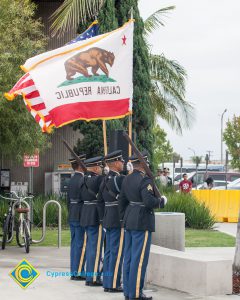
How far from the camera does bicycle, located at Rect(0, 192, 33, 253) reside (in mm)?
15970

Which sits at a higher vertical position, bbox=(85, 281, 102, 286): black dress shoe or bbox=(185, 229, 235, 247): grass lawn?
bbox=(185, 229, 235, 247): grass lawn

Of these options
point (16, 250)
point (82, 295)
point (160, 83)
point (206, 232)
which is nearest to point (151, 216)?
point (82, 295)

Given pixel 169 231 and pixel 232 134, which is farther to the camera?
pixel 232 134

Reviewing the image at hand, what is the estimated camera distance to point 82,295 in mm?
10766

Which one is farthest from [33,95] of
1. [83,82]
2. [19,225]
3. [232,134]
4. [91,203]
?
[232,134]

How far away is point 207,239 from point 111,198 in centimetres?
930

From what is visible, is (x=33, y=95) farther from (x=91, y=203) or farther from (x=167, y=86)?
(x=167, y=86)

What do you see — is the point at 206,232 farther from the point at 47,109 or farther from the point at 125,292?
the point at 125,292

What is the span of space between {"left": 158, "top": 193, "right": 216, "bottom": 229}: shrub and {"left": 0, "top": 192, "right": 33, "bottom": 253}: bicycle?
6.87 metres

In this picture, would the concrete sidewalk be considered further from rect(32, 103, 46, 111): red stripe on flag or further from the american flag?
rect(32, 103, 46, 111): red stripe on flag

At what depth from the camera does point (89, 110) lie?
12547mm

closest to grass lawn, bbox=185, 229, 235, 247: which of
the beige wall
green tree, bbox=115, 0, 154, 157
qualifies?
green tree, bbox=115, 0, 154, 157

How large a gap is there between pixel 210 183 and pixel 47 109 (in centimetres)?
2744

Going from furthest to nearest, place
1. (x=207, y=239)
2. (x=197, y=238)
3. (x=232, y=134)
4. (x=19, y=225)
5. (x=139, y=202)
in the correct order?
(x=232, y=134) → (x=197, y=238) → (x=207, y=239) → (x=19, y=225) → (x=139, y=202)
